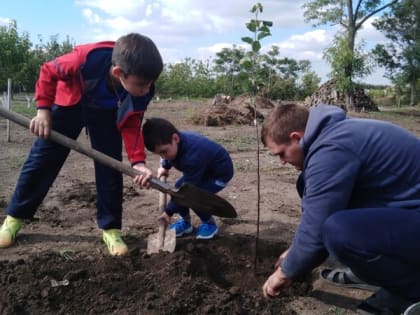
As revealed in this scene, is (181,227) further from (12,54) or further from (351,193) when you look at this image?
(12,54)

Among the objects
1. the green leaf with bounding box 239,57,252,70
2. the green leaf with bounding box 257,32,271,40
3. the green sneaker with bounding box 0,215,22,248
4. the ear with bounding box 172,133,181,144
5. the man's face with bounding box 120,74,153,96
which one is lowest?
the green sneaker with bounding box 0,215,22,248

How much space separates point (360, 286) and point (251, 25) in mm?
1778

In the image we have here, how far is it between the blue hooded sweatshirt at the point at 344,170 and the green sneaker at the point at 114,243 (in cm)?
152

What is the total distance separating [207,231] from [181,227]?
266 millimetres

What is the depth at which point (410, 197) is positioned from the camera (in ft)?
7.48

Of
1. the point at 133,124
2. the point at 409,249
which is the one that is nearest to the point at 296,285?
the point at 409,249

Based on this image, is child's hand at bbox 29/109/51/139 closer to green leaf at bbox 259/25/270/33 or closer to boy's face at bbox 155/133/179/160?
boy's face at bbox 155/133/179/160

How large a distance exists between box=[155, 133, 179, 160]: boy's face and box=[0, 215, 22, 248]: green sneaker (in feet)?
3.96

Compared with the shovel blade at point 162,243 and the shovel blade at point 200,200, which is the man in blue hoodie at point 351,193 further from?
the shovel blade at point 162,243

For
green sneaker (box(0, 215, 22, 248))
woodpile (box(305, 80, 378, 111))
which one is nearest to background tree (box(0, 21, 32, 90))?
woodpile (box(305, 80, 378, 111))

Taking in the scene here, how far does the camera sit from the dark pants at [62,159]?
3.39 metres

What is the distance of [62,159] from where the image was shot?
3.58 metres

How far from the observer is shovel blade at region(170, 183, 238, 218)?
3.26 metres

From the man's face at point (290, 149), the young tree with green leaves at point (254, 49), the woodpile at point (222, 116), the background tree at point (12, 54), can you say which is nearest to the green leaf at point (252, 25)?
the young tree with green leaves at point (254, 49)
